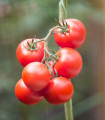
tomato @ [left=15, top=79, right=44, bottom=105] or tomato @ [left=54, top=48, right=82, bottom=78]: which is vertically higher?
tomato @ [left=54, top=48, right=82, bottom=78]

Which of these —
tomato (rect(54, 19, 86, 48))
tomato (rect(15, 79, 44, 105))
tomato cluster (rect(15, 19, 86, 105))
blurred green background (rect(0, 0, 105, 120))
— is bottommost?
blurred green background (rect(0, 0, 105, 120))

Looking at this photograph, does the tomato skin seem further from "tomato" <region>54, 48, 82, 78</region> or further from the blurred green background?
the blurred green background

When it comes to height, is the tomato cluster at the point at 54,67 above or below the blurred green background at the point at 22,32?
above

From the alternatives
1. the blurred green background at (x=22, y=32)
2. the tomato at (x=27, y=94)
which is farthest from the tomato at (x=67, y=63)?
the blurred green background at (x=22, y=32)

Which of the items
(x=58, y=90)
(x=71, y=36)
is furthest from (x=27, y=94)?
(x=71, y=36)

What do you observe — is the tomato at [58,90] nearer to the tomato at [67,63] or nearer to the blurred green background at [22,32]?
the tomato at [67,63]

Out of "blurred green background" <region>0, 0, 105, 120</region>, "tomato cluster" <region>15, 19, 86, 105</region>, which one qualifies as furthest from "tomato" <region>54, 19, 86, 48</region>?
"blurred green background" <region>0, 0, 105, 120</region>

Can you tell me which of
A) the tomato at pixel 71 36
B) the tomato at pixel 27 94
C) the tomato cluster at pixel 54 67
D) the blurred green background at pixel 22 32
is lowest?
the blurred green background at pixel 22 32
